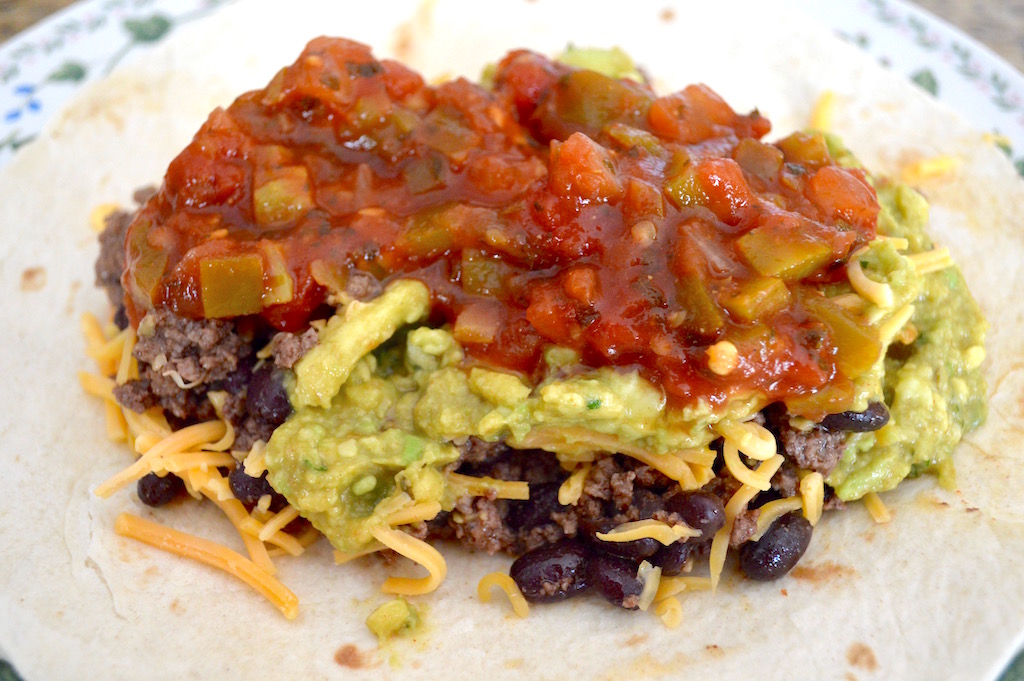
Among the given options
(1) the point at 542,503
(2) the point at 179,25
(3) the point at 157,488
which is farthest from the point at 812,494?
(2) the point at 179,25

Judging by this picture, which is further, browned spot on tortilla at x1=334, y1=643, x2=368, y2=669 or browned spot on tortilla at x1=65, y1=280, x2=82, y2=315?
browned spot on tortilla at x1=65, y1=280, x2=82, y2=315

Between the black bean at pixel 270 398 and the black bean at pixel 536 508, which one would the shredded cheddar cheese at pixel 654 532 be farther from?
the black bean at pixel 270 398

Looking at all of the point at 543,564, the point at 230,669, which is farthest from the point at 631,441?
the point at 230,669

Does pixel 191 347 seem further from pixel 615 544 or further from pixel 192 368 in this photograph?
pixel 615 544

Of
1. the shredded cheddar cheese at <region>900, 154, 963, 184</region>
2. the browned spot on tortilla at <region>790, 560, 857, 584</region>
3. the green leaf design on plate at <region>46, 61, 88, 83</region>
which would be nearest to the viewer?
the browned spot on tortilla at <region>790, 560, 857, 584</region>

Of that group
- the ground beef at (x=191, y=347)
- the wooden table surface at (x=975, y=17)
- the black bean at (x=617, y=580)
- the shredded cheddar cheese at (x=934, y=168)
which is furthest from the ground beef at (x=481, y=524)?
the wooden table surface at (x=975, y=17)

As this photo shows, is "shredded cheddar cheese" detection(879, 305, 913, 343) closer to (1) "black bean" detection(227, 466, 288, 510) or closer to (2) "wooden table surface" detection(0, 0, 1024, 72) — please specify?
(1) "black bean" detection(227, 466, 288, 510)

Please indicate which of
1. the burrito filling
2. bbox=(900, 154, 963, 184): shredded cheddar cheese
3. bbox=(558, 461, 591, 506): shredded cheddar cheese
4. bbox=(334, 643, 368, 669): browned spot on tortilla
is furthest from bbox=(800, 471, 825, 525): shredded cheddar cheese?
bbox=(900, 154, 963, 184): shredded cheddar cheese
